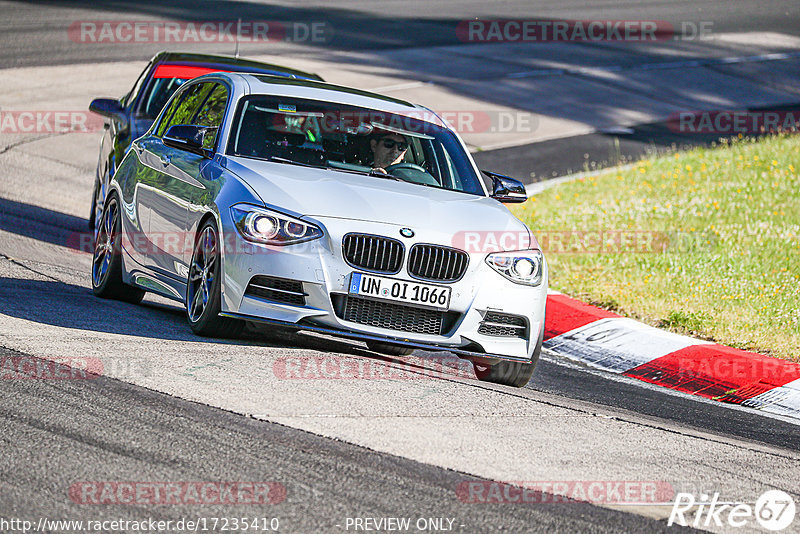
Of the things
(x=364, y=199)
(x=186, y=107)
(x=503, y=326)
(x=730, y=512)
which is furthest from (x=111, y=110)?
(x=730, y=512)

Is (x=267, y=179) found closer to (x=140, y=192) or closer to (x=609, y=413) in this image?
(x=140, y=192)

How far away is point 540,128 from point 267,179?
545 inches

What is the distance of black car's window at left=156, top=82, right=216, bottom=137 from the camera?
914cm

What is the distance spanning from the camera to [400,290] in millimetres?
7145

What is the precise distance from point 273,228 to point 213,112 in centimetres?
Answer: 188

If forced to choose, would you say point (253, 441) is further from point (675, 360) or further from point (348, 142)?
point (675, 360)

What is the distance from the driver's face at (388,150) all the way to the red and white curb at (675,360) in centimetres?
197

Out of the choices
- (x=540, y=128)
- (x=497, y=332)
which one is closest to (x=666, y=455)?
(x=497, y=332)

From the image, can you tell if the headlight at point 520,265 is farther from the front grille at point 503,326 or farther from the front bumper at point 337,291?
the front grille at point 503,326

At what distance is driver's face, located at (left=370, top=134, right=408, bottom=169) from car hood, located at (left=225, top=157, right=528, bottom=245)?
0.36m

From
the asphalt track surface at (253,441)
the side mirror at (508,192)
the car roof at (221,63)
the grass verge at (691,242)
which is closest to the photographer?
the asphalt track surface at (253,441)

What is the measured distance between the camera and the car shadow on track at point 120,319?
24.9 ft

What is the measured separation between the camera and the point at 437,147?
8.84 m

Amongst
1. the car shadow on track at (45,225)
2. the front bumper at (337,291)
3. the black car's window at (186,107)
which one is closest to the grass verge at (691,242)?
the front bumper at (337,291)
